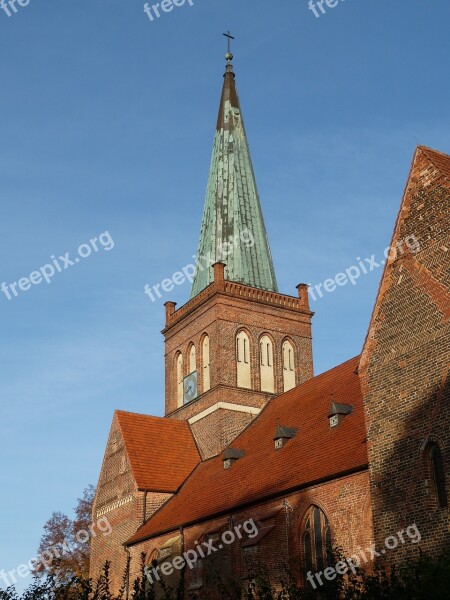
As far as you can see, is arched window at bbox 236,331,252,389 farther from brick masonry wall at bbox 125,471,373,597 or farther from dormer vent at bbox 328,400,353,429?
dormer vent at bbox 328,400,353,429

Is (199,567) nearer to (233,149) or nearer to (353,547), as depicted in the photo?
(353,547)

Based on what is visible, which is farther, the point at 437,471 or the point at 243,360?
the point at 243,360

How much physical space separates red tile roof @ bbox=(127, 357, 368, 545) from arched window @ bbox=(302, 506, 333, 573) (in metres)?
0.88

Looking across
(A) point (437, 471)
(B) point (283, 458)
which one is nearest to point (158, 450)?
(B) point (283, 458)

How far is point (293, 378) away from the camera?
35125 mm

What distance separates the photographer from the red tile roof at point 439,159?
56.6 ft

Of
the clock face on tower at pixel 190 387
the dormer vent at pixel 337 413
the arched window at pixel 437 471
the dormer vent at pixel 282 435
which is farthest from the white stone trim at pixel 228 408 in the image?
the arched window at pixel 437 471

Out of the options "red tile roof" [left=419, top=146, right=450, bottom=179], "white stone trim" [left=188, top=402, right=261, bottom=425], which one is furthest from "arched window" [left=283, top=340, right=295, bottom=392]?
"red tile roof" [left=419, top=146, right=450, bottom=179]

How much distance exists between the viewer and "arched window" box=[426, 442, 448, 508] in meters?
15.0

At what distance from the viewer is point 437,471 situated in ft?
49.9

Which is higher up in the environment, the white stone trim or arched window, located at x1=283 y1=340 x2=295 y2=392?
arched window, located at x1=283 y1=340 x2=295 y2=392

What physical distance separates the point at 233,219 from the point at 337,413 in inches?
645

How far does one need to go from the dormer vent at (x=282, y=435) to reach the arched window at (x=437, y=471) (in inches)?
414

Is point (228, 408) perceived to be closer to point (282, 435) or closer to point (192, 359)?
point (192, 359)
